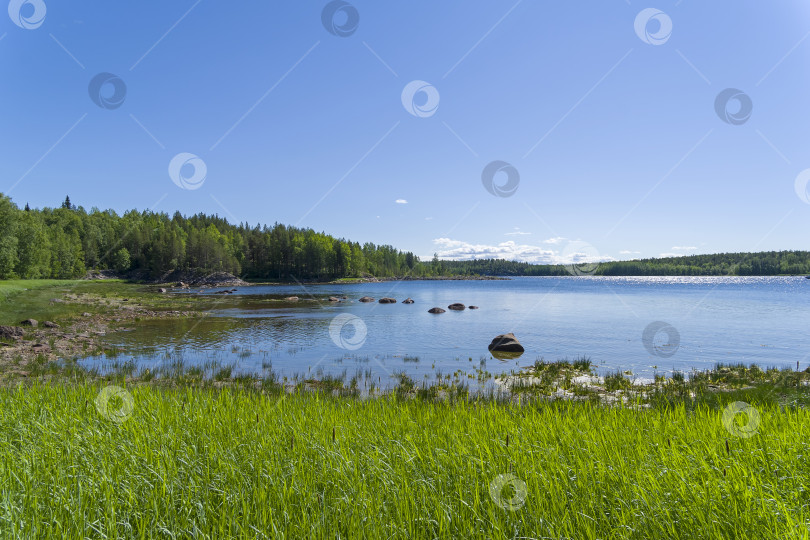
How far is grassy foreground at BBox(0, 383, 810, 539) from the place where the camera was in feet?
12.8

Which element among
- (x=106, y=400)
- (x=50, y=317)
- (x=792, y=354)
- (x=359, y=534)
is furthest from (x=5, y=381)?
(x=792, y=354)

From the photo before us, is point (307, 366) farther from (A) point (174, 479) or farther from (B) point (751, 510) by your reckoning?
(B) point (751, 510)

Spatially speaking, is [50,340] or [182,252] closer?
[50,340]

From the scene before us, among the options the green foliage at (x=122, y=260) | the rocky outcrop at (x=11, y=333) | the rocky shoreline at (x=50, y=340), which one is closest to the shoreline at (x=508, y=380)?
the rocky shoreline at (x=50, y=340)

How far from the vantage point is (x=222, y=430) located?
6938 millimetres

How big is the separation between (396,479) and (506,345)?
23634mm

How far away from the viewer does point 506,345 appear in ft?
90.5

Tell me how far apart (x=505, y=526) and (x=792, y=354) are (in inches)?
1269

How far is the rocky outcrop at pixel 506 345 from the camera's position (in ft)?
89.8

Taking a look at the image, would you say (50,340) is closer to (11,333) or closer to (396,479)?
(11,333)

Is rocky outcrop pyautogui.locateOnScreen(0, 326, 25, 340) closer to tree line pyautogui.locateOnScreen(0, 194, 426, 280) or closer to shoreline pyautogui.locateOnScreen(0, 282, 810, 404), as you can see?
shoreline pyautogui.locateOnScreen(0, 282, 810, 404)

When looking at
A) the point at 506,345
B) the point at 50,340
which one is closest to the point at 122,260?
the point at 50,340

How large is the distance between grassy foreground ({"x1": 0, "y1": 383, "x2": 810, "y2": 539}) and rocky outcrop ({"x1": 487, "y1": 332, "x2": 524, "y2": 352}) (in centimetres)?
2009

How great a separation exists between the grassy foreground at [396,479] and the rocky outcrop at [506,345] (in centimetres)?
2009
